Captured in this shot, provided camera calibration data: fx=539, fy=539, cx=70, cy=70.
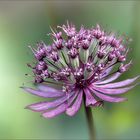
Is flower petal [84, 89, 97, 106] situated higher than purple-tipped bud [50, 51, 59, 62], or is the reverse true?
purple-tipped bud [50, 51, 59, 62]

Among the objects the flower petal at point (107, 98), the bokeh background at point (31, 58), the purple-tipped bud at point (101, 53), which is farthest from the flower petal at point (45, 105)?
the bokeh background at point (31, 58)

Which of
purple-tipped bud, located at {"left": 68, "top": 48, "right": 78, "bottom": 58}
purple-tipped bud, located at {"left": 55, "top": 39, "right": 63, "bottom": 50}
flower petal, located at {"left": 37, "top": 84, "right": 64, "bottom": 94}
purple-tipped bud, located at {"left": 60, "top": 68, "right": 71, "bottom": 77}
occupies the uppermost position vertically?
purple-tipped bud, located at {"left": 55, "top": 39, "right": 63, "bottom": 50}

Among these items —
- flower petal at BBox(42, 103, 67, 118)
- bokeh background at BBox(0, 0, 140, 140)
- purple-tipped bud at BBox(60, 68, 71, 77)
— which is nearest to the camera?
flower petal at BBox(42, 103, 67, 118)

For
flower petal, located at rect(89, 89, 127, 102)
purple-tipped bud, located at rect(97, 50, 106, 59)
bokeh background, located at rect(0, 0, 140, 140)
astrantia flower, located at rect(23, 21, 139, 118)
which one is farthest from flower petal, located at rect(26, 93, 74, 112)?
bokeh background, located at rect(0, 0, 140, 140)

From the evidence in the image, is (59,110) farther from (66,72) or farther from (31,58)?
(31,58)

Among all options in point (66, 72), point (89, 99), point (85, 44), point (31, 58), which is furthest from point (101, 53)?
point (31, 58)

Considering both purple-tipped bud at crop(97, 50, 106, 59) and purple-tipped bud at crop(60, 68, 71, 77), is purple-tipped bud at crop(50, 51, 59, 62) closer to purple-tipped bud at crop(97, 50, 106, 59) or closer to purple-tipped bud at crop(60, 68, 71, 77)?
purple-tipped bud at crop(60, 68, 71, 77)
